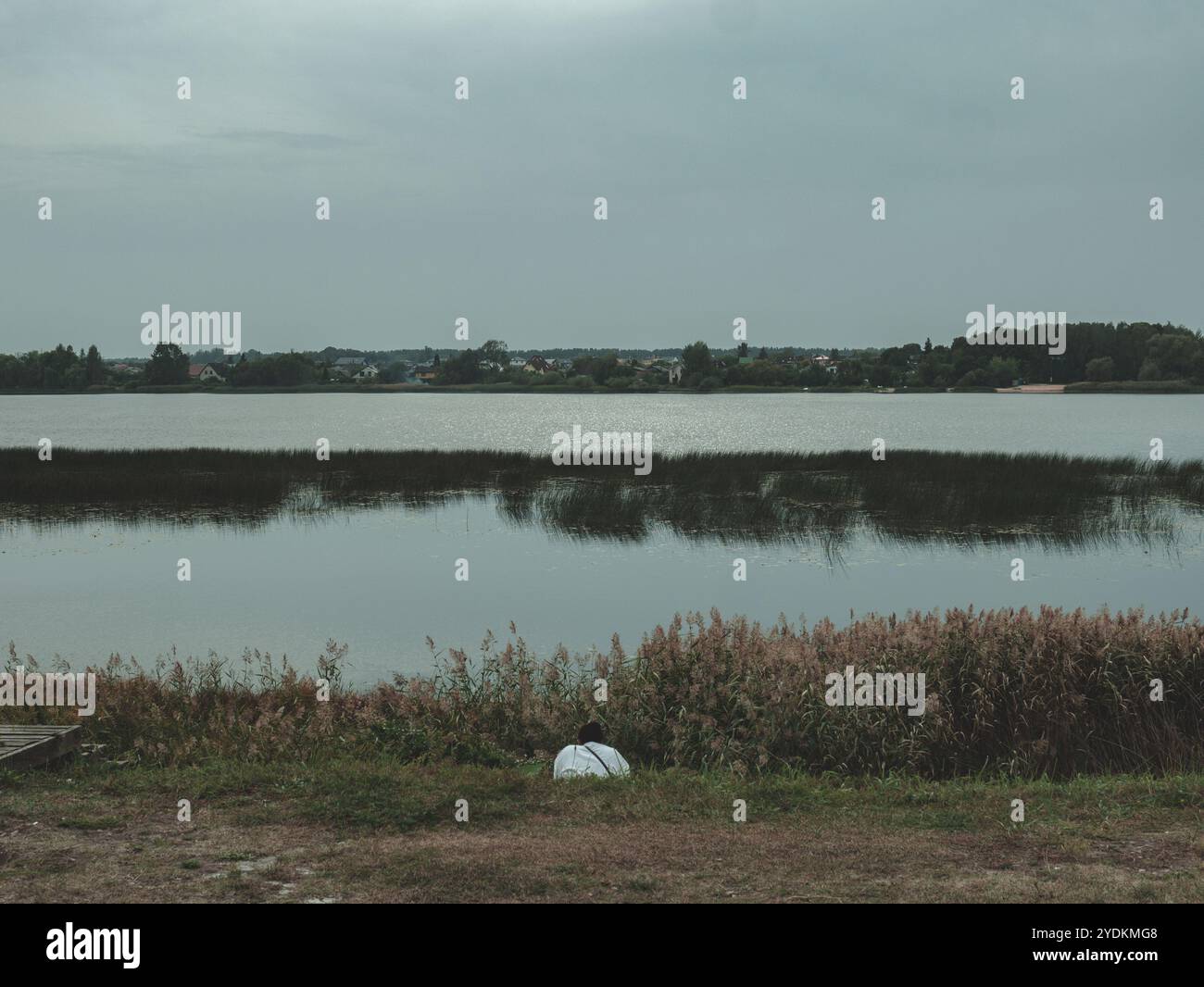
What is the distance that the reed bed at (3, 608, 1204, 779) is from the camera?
11133 millimetres

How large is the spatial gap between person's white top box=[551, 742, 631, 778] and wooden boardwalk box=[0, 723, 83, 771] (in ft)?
13.9

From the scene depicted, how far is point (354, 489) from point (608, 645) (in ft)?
73.3

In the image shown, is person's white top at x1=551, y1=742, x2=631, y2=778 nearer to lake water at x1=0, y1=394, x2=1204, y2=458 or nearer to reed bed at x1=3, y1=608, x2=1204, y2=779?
reed bed at x1=3, y1=608, x2=1204, y2=779

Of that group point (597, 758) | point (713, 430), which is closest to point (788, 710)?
point (597, 758)

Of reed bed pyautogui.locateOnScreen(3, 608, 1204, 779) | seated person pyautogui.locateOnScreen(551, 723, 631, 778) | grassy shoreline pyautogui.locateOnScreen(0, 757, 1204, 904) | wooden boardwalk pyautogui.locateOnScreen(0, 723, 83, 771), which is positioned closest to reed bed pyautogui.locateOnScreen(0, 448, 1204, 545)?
reed bed pyautogui.locateOnScreen(3, 608, 1204, 779)

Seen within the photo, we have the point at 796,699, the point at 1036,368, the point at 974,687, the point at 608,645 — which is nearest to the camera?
the point at 796,699

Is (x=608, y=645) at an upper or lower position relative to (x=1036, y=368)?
lower

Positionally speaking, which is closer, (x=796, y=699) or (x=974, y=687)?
(x=796, y=699)

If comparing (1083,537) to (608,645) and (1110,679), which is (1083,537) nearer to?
(608,645)

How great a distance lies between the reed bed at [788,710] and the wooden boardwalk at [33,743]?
19.1 inches

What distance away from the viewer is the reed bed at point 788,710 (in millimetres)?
11133

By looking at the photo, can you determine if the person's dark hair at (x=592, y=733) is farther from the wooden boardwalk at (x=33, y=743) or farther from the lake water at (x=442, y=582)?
the lake water at (x=442, y=582)

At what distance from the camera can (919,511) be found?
109 feet
